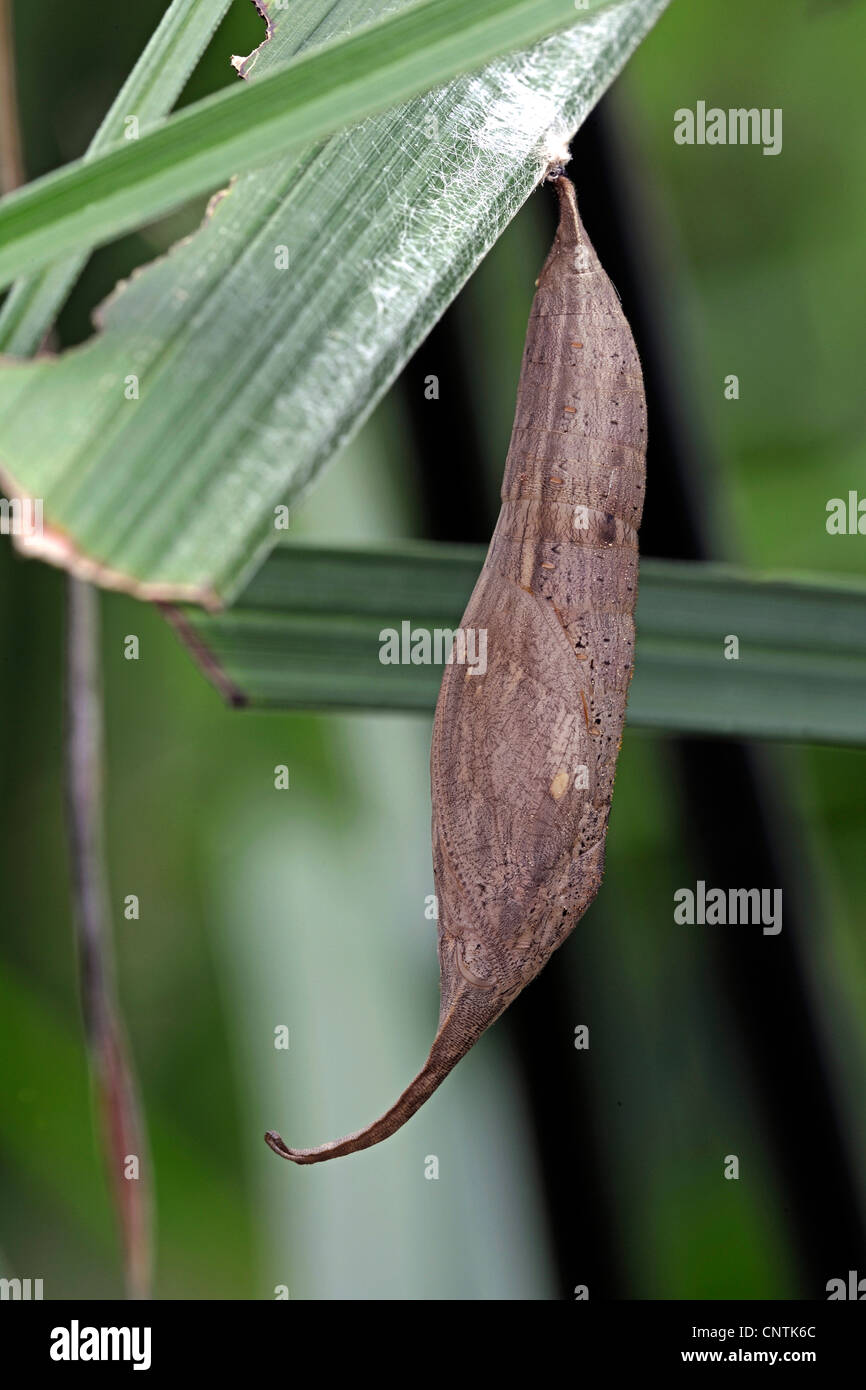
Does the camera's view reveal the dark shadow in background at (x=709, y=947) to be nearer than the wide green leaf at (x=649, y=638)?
No

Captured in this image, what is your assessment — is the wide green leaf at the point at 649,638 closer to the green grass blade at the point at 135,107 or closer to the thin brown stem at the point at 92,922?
the thin brown stem at the point at 92,922

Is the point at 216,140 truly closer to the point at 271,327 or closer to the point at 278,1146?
the point at 271,327

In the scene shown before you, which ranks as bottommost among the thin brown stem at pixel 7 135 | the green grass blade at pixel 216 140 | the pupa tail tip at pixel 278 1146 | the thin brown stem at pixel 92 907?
the pupa tail tip at pixel 278 1146

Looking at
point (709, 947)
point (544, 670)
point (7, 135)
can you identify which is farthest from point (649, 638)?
point (7, 135)

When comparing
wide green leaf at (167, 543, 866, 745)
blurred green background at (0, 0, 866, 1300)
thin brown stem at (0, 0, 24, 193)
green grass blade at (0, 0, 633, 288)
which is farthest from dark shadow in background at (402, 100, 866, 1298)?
green grass blade at (0, 0, 633, 288)

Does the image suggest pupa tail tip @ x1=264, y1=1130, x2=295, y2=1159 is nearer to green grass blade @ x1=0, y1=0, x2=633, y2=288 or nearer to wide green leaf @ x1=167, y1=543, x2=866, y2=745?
wide green leaf @ x1=167, y1=543, x2=866, y2=745

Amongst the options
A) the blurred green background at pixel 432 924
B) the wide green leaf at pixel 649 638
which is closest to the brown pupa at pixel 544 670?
the wide green leaf at pixel 649 638

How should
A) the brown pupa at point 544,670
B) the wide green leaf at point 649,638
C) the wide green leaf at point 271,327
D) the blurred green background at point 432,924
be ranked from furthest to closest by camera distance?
the blurred green background at point 432,924 < the wide green leaf at point 649,638 < the brown pupa at point 544,670 < the wide green leaf at point 271,327
